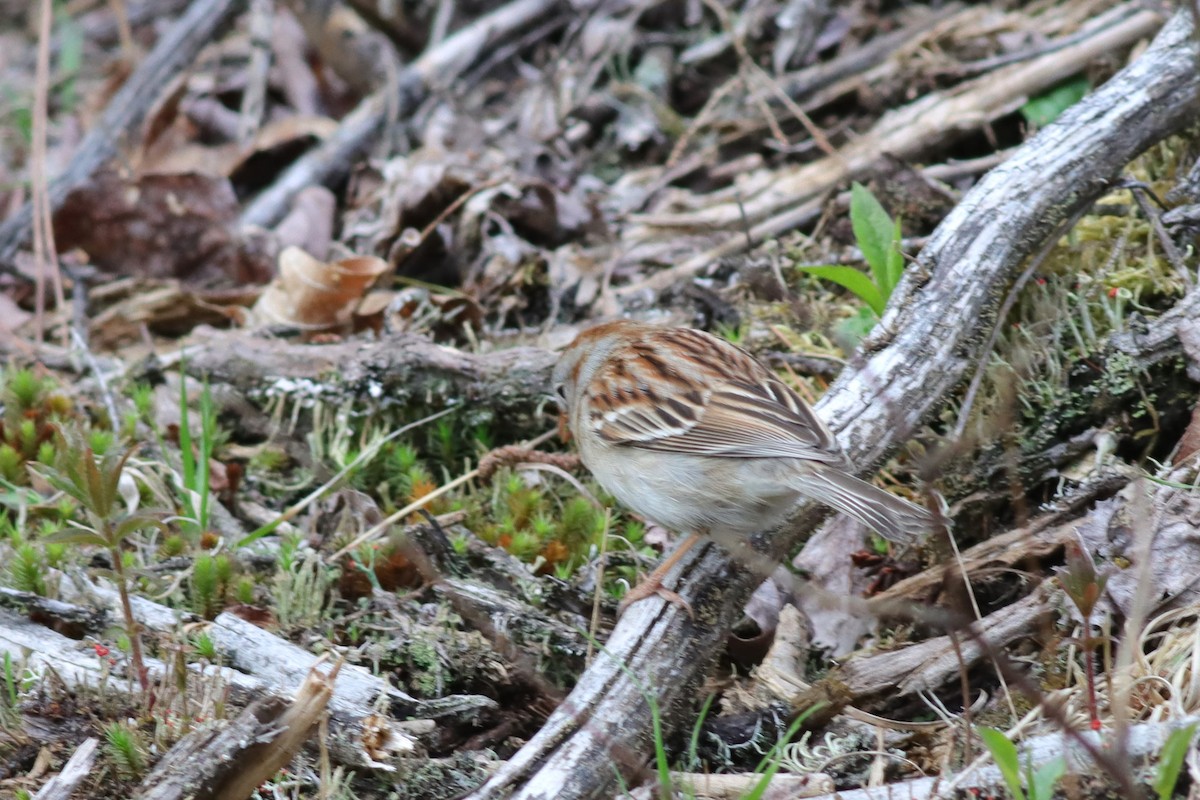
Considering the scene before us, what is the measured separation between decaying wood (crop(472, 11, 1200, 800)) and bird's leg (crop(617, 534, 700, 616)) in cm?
3

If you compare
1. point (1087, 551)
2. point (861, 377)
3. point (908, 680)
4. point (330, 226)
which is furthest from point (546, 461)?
point (330, 226)

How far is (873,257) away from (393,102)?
3957mm

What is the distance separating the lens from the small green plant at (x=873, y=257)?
14.5 feet

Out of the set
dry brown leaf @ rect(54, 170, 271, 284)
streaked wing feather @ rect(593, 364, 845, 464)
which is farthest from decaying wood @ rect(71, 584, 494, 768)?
dry brown leaf @ rect(54, 170, 271, 284)

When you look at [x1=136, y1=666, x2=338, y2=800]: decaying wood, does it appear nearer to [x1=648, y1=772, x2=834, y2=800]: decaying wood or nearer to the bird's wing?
[x1=648, y1=772, x2=834, y2=800]: decaying wood

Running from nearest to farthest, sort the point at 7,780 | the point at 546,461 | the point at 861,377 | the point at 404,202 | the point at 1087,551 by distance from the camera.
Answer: the point at 7,780
the point at 1087,551
the point at 861,377
the point at 546,461
the point at 404,202

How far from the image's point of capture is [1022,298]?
4582 millimetres

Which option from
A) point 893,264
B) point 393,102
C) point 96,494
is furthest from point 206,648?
point 393,102

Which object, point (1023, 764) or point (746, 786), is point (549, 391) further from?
point (1023, 764)

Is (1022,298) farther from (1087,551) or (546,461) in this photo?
(546,461)

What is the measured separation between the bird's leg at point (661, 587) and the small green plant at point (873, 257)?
1204 millimetres

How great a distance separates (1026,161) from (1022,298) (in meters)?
0.55

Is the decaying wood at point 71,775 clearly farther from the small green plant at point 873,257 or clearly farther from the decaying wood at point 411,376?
the small green plant at point 873,257

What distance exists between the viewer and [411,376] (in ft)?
16.3
